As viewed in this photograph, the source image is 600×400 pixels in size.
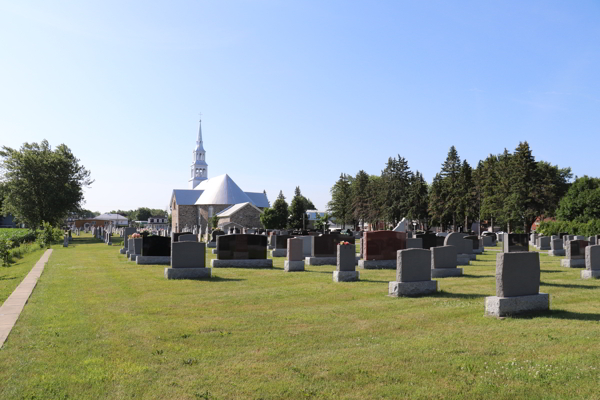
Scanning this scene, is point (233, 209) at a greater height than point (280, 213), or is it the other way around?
point (233, 209)

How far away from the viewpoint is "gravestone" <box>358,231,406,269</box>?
17.0 meters

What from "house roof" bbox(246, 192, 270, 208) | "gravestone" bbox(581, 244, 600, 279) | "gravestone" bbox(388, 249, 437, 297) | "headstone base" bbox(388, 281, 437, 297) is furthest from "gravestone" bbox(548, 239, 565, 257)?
"house roof" bbox(246, 192, 270, 208)

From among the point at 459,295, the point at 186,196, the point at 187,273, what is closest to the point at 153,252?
the point at 187,273

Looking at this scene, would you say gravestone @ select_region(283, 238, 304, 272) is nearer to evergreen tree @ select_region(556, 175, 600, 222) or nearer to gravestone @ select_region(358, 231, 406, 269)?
gravestone @ select_region(358, 231, 406, 269)

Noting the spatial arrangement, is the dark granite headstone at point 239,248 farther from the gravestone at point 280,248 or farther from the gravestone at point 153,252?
the gravestone at point 280,248

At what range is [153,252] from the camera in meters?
18.4

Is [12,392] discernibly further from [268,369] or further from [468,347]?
[468,347]

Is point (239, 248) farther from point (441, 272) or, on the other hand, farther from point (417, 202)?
point (417, 202)

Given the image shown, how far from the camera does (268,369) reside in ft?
17.7

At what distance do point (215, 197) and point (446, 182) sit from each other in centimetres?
4063

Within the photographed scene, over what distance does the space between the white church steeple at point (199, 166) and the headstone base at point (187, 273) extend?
86.8 metres

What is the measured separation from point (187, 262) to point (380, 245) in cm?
698

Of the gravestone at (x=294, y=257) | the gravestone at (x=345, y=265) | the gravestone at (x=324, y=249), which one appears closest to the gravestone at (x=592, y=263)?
the gravestone at (x=345, y=265)

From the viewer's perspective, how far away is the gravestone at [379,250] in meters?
17.0
